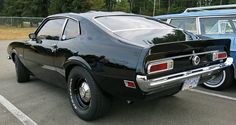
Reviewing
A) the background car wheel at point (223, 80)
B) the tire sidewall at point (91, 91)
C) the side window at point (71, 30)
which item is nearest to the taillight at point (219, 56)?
the background car wheel at point (223, 80)

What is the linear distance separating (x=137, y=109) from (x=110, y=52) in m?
1.31

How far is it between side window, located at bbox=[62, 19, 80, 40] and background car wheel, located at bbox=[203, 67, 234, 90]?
8.98ft

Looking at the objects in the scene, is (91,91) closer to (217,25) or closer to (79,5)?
(217,25)

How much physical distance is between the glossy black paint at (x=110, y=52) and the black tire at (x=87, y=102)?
0.11 meters

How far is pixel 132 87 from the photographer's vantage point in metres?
3.40

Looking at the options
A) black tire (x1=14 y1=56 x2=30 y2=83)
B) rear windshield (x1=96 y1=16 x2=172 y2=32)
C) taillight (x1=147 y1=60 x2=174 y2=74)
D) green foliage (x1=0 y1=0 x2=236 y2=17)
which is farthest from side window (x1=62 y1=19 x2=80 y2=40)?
green foliage (x1=0 y1=0 x2=236 y2=17)

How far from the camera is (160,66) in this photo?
135 inches

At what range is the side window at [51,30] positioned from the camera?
494 centimetres

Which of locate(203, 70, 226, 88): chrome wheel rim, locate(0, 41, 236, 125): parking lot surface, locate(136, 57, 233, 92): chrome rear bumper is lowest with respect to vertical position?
locate(0, 41, 236, 125): parking lot surface

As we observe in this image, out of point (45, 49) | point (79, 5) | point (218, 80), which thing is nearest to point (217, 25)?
point (218, 80)

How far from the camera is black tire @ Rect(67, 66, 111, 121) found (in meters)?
3.88

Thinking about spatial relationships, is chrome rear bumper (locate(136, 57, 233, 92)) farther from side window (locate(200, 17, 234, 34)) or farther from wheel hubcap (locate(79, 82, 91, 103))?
side window (locate(200, 17, 234, 34))

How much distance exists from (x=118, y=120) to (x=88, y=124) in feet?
1.41

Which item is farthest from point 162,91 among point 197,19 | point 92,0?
point 92,0
